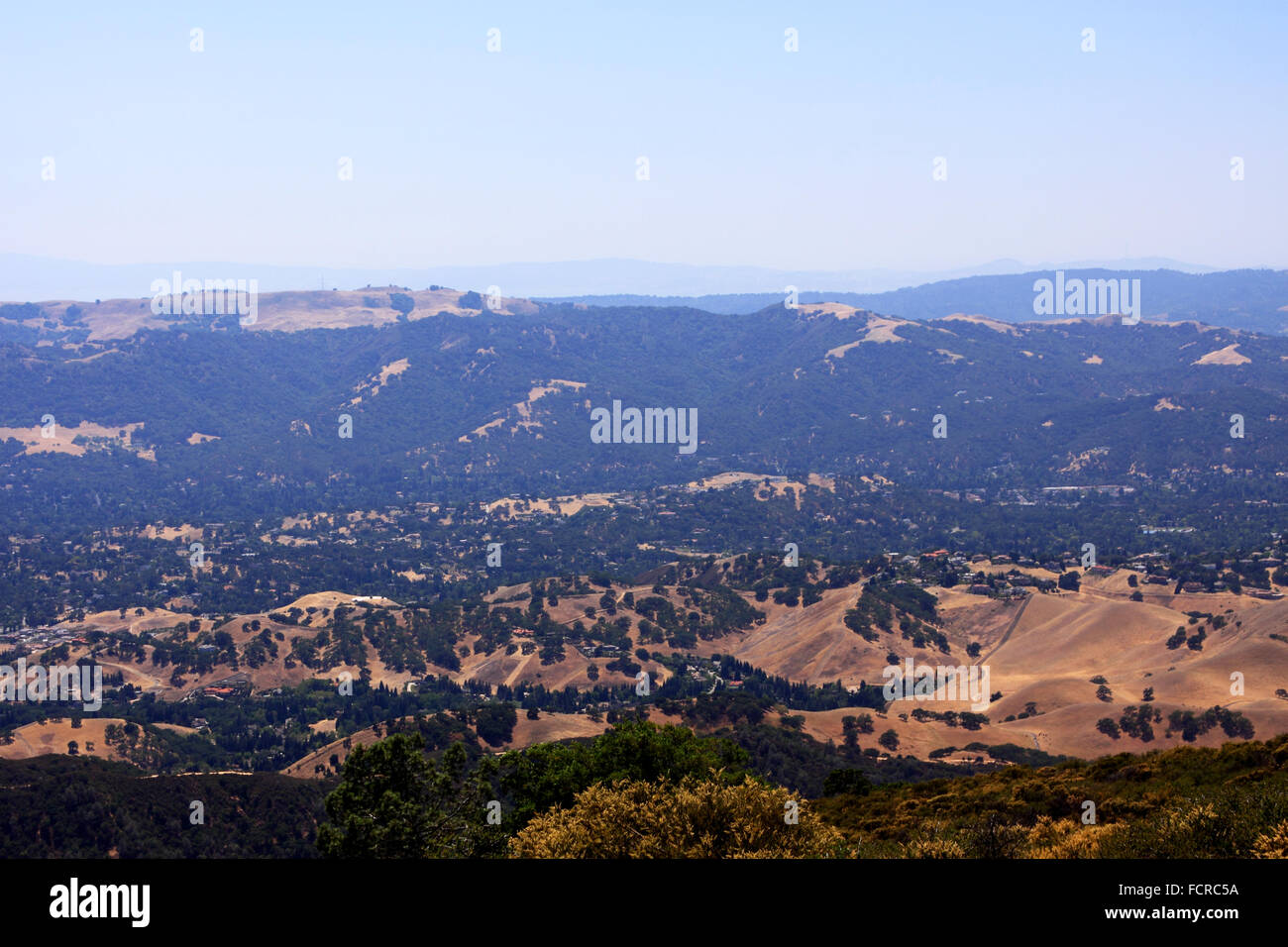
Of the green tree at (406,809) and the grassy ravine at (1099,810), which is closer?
the grassy ravine at (1099,810)

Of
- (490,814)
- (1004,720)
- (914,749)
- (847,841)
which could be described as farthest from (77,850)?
(1004,720)

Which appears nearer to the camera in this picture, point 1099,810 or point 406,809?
point 1099,810

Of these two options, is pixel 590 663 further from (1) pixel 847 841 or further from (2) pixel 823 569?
(1) pixel 847 841

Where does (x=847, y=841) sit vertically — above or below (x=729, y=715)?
above

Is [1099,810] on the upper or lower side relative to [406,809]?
upper

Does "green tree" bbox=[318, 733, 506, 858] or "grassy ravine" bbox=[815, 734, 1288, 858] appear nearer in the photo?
"grassy ravine" bbox=[815, 734, 1288, 858]

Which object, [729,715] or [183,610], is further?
[183,610]
